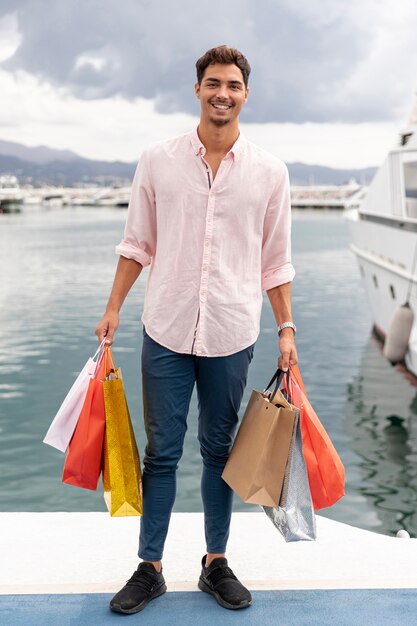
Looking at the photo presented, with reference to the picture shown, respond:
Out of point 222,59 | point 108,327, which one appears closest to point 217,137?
point 222,59

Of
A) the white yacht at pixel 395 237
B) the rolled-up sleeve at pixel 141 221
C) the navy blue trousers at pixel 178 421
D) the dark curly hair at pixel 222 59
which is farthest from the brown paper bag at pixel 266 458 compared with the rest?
the white yacht at pixel 395 237

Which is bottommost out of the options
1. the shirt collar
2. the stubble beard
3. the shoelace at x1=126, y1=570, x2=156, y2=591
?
the shoelace at x1=126, y1=570, x2=156, y2=591

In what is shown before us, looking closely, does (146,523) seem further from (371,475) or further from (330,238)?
(330,238)

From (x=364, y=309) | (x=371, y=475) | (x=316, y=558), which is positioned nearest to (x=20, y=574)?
(x=316, y=558)

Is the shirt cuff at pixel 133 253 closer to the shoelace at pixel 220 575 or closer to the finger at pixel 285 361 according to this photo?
the finger at pixel 285 361

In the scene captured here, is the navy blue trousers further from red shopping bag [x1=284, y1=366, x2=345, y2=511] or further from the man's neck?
the man's neck

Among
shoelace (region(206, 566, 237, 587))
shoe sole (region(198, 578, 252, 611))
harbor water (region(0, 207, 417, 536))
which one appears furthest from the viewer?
harbor water (region(0, 207, 417, 536))

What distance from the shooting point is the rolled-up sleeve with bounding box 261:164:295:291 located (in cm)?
267

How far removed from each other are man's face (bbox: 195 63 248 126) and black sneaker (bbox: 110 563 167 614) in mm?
1483

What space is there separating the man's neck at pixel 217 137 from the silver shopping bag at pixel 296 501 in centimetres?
Answer: 88

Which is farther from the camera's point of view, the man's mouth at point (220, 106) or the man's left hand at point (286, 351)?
the man's left hand at point (286, 351)

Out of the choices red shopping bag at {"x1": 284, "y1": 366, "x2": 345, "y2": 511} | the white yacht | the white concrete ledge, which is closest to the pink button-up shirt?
red shopping bag at {"x1": 284, "y1": 366, "x2": 345, "y2": 511}

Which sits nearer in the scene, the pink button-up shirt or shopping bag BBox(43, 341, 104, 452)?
the pink button-up shirt

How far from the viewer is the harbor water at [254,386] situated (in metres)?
7.21
